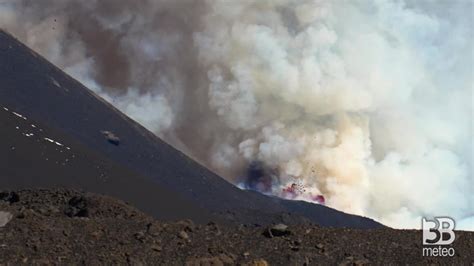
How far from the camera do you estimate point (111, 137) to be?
149 feet

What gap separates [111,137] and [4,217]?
30.2m

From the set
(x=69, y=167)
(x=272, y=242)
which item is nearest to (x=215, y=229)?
(x=272, y=242)

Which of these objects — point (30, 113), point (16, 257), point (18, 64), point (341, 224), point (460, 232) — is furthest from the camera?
point (341, 224)

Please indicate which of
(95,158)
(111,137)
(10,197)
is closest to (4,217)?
(10,197)

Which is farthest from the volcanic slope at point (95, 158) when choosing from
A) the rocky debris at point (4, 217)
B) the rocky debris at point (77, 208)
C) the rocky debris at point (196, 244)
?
the rocky debris at point (196, 244)

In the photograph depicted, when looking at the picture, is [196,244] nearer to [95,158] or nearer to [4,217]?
[4,217]

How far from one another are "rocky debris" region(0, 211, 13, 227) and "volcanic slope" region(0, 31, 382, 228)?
1588 centimetres

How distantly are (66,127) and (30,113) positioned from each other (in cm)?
290

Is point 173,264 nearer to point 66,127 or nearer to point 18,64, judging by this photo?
point 66,127

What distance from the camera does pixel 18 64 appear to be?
153 ft

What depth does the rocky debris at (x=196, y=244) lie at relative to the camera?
13930 mm

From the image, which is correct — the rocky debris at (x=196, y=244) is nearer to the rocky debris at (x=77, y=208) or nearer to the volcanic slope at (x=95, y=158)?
the rocky debris at (x=77, y=208)

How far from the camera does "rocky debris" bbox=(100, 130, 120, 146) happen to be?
45.0 m

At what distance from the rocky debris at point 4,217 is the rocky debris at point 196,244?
0.11 ft
